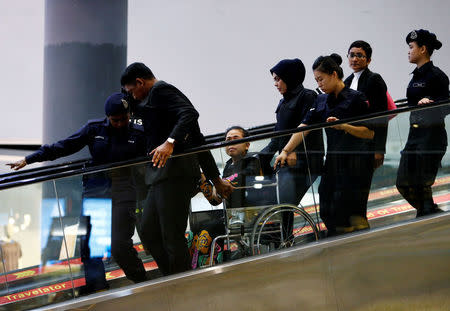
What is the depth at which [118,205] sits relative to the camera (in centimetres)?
421

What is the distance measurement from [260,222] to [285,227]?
0.19 meters

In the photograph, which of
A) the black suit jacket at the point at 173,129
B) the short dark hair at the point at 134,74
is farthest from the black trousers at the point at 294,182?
the short dark hair at the point at 134,74

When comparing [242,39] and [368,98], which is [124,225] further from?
[242,39]

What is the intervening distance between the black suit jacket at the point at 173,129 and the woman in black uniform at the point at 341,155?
0.62 metres

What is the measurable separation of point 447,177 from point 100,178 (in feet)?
8.59

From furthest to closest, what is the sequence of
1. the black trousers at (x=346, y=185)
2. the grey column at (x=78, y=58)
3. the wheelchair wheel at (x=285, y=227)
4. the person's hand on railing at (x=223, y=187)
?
the grey column at (x=78, y=58) < the black trousers at (x=346, y=185) < the wheelchair wheel at (x=285, y=227) < the person's hand on railing at (x=223, y=187)

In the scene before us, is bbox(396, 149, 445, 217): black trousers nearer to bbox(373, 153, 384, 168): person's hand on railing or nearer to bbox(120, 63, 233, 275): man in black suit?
bbox(373, 153, 384, 168): person's hand on railing

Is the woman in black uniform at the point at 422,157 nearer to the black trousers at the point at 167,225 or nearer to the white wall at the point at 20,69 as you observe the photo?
the black trousers at the point at 167,225

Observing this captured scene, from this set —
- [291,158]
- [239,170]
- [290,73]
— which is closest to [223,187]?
[239,170]

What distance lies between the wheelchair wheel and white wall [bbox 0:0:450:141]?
25.5 ft

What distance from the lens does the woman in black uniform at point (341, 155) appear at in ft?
14.8

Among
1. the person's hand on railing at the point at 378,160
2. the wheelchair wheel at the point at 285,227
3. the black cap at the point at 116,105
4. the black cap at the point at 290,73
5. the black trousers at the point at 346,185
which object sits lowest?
the wheelchair wheel at the point at 285,227

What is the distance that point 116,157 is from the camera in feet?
15.2

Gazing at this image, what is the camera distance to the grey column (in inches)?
344
